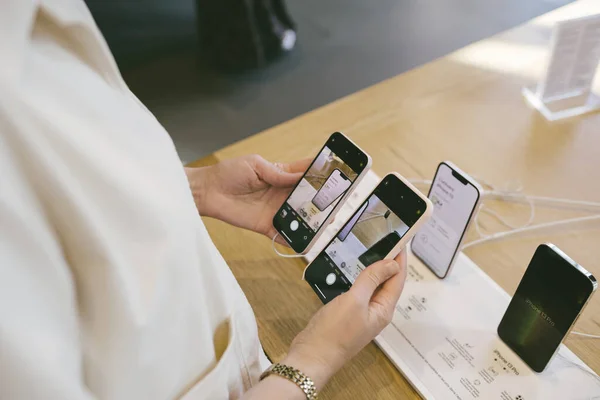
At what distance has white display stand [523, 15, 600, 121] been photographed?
0.84m

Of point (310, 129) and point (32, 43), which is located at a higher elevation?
point (32, 43)

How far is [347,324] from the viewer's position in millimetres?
544

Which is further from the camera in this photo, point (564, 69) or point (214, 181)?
point (564, 69)

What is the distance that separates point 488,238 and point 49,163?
0.58 m

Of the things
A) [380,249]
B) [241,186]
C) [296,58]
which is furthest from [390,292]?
[296,58]

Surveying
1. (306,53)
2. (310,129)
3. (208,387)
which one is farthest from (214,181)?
(306,53)

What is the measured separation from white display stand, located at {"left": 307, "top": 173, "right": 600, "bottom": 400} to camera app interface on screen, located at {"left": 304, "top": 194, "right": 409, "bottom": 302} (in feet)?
0.28

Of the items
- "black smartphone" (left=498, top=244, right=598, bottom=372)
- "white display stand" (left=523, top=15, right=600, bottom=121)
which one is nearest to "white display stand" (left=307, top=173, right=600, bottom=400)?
"black smartphone" (left=498, top=244, right=598, bottom=372)

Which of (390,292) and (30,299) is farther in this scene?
(390,292)

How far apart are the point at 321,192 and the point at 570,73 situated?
1.64 feet

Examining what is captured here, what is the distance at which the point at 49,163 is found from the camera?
1.07ft

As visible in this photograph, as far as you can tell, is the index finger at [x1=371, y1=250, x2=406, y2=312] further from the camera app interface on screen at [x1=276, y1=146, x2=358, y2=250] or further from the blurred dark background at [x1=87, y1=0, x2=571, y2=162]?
the blurred dark background at [x1=87, y1=0, x2=571, y2=162]

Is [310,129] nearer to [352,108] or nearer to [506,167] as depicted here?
[352,108]

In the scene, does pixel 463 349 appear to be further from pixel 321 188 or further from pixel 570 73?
pixel 570 73
